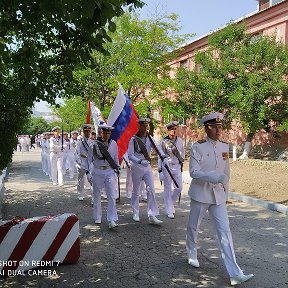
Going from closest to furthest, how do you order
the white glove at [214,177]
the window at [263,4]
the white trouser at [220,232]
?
the white trouser at [220,232] → the white glove at [214,177] → the window at [263,4]

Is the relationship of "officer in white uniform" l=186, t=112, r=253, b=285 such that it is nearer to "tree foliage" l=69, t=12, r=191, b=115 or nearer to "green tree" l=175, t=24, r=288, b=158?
"green tree" l=175, t=24, r=288, b=158

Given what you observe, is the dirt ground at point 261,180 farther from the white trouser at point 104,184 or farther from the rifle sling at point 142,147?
the white trouser at point 104,184

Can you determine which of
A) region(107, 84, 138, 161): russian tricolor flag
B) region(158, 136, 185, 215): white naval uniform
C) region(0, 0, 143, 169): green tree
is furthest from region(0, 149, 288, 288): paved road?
region(0, 0, 143, 169): green tree

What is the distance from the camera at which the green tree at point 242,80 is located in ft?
60.6

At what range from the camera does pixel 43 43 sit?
614 centimetres

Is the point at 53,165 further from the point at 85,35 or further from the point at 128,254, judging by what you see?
the point at 85,35

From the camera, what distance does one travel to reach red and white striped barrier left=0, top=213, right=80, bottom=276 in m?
4.97

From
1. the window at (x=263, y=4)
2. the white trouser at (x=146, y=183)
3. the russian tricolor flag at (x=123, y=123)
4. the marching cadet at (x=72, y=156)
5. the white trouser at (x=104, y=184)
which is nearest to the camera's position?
the white trouser at (x=104, y=184)

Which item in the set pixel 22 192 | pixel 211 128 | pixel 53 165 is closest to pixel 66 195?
pixel 22 192

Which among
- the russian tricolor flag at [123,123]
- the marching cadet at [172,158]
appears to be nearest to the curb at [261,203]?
the marching cadet at [172,158]

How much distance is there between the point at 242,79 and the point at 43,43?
575 inches

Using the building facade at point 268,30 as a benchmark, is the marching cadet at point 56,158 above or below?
below

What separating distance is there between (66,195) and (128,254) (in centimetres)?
587

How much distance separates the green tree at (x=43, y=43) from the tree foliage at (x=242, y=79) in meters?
12.6
